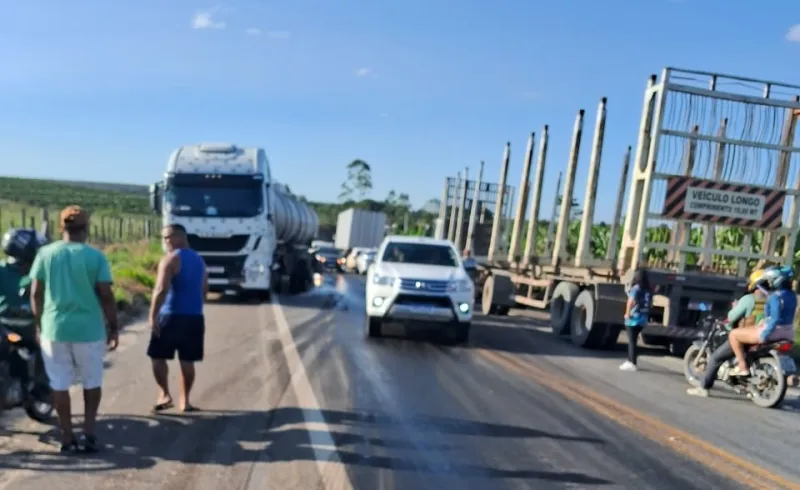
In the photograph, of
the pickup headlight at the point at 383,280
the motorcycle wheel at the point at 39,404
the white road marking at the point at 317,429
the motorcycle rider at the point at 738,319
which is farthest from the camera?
the pickup headlight at the point at 383,280

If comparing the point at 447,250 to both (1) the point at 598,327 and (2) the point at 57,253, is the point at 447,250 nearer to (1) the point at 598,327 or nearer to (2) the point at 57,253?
(1) the point at 598,327

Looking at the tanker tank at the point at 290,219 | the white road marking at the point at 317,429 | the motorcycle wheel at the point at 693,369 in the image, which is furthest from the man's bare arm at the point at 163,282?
the tanker tank at the point at 290,219

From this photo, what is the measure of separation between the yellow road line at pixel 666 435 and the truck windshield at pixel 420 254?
3907mm

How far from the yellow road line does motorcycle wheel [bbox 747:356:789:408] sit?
1904mm

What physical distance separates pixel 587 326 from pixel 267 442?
9.35 metres

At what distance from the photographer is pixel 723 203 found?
13891 mm

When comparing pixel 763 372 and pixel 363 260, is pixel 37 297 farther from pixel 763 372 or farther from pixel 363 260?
pixel 363 260

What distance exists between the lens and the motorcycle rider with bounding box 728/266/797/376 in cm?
1008

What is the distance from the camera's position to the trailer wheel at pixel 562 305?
16500mm

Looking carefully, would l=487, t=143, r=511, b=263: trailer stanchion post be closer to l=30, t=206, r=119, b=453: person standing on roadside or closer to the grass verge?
the grass verge

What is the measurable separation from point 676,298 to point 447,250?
4181mm

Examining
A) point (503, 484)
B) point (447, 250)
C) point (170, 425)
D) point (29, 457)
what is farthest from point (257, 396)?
point (447, 250)

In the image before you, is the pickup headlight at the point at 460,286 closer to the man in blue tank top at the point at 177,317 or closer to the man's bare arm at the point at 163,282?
the man in blue tank top at the point at 177,317

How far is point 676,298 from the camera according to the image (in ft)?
45.1
